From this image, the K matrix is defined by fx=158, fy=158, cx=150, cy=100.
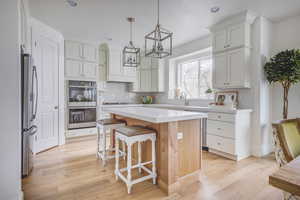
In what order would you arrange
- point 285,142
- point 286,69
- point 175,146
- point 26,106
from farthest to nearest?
point 286,69
point 26,106
point 175,146
point 285,142

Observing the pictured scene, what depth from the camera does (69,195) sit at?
1793 mm

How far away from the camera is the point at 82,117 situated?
420 centimetres

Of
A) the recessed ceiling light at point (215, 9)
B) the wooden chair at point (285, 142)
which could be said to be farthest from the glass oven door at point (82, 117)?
the wooden chair at point (285, 142)

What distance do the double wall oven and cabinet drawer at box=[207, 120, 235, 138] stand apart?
299cm

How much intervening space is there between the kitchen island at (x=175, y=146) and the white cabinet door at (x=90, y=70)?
2610 mm

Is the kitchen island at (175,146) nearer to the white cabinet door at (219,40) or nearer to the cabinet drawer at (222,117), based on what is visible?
the cabinet drawer at (222,117)

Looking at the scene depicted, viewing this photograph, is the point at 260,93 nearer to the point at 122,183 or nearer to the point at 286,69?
the point at 286,69

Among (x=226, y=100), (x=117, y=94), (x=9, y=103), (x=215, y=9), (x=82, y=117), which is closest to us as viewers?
(x=9, y=103)

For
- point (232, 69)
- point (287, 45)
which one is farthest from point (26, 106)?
point (287, 45)

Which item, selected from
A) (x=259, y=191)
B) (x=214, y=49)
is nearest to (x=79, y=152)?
(x=259, y=191)

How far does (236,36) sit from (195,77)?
162 cm

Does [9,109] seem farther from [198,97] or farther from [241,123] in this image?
[198,97]

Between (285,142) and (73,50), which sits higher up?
(73,50)

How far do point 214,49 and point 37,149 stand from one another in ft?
13.3
